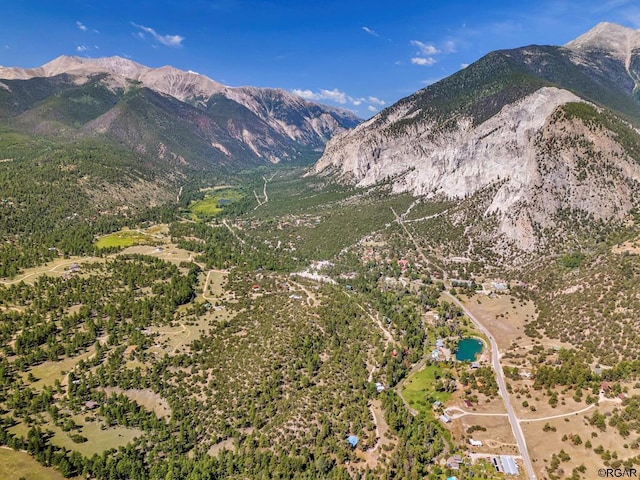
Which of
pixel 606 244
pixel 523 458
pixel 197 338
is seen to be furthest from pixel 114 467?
pixel 606 244

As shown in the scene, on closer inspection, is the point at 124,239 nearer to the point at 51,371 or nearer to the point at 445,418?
the point at 51,371

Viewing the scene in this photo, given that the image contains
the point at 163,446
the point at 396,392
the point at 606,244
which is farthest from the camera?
the point at 606,244

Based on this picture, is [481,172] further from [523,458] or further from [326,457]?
[326,457]

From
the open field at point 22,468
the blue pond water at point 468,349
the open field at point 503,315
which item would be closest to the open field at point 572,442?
the blue pond water at point 468,349

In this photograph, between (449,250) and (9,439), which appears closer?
(9,439)

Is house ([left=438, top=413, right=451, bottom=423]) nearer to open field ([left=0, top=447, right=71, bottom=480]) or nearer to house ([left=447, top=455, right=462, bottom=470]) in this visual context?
house ([left=447, top=455, right=462, bottom=470])

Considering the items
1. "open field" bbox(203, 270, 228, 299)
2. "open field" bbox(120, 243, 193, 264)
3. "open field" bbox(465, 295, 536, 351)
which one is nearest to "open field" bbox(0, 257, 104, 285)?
"open field" bbox(120, 243, 193, 264)

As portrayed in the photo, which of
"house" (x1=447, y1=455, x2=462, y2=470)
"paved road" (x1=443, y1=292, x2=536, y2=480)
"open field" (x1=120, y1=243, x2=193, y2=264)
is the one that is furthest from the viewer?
"open field" (x1=120, y1=243, x2=193, y2=264)

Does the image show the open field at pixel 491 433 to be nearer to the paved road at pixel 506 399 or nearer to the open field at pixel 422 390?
the paved road at pixel 506 399

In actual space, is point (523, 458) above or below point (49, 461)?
below
